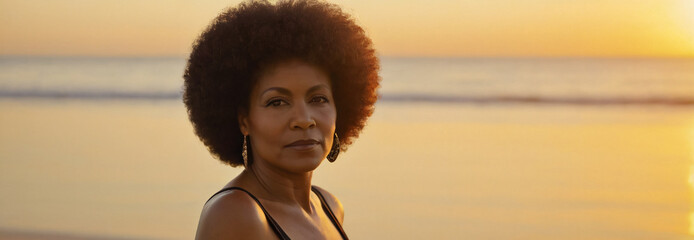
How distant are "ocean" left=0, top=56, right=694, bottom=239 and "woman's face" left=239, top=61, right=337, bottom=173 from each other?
325 cm

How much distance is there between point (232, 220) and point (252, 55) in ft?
1.41

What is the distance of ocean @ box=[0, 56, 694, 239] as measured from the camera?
5992 millimetres

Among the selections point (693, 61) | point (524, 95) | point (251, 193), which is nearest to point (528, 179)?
point (251, 193)

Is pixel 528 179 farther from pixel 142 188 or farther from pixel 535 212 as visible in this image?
pixel 142 188

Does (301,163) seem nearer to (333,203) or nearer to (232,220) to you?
(232,220)

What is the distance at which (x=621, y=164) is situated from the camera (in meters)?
7.95

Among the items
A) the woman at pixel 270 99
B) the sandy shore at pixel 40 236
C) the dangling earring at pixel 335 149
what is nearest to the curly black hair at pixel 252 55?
the woman at pixel 270 99

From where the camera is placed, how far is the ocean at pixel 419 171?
19.7ft

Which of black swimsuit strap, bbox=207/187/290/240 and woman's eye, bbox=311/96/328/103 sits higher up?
woman's eye, bbox=311/96/328/103

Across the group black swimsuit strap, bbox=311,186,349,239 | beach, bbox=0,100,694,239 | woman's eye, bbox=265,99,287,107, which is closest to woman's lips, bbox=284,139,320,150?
woman's eye, bbox=265,99,287,107

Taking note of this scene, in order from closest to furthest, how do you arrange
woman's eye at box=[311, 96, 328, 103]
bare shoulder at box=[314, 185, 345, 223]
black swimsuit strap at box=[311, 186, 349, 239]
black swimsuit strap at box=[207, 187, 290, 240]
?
black swimsuit strap at box=[207, 187, 290, 240] → woman's eye at box=[311, 96, 328, 103] → black swimsuit strap at box=[311, 186, 349, 239] → bare shoulder at box=[314, 185, 345, 223]

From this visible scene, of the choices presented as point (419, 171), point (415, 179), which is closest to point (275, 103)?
point (415, 179)

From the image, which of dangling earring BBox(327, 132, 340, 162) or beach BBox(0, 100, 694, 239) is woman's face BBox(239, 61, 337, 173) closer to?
dangling earring BBox(327, 132, 340, 162)

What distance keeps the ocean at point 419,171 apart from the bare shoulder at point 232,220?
11.1 ft
